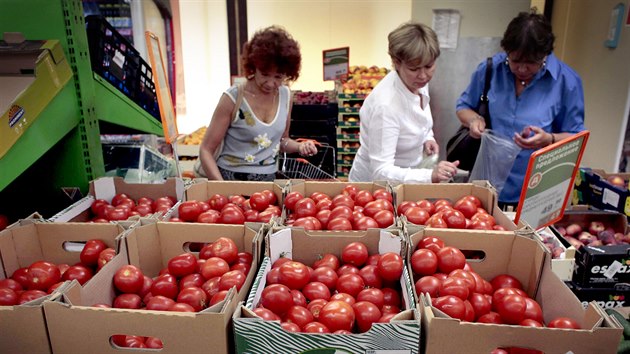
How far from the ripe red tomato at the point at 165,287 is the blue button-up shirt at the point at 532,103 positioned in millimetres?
2264

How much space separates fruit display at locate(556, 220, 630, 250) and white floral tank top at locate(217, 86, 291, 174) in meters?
1.81

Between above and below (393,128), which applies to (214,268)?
below

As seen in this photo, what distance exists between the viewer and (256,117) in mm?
2846

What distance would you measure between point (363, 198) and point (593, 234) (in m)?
1.54

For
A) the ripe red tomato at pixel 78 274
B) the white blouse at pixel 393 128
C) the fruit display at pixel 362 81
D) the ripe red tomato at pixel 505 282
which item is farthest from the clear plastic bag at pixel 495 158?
the fruit display at pixel 362 81

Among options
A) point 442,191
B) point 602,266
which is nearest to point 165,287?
point 442,191

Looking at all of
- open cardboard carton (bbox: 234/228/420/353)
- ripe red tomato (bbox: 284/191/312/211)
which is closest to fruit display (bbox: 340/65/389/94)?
ripe red tomato (bbox: 284/191/312/211)

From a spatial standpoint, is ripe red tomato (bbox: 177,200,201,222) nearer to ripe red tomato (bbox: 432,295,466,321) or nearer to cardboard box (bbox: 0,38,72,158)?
cardboard box (bbox: 0,38,72,158)

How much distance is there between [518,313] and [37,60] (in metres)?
2.02

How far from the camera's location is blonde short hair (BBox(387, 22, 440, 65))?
2.36 m

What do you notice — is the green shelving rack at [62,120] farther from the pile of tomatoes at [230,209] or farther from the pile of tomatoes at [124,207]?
the pile of tomatoes at [230,209]

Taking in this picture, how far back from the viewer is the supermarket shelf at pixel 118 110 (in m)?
2.30

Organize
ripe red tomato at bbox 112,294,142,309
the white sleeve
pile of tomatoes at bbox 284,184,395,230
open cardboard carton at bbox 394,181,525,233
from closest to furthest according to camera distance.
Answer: ripe red tomato at bbox 112,294,142,309 < pile of tomatoes at bbox 284,184,395,230 < open cardboard carton at bbox 394,181,525,233 < the white sleeve

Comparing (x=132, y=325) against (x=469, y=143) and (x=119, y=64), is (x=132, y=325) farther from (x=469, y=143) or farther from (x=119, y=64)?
(x=469, y=143)
